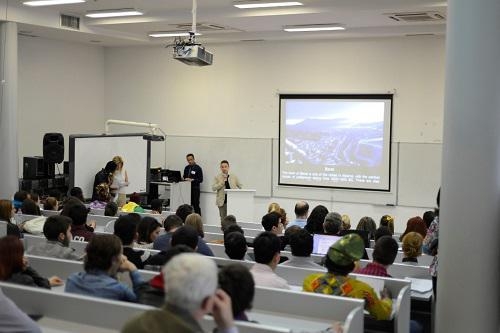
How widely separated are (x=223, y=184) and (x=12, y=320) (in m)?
9.31

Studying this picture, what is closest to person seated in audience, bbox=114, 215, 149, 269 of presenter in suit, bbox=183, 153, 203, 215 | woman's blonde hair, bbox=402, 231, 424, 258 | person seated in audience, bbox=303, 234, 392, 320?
person seated in audience, bbox=303, 234, 392, 320

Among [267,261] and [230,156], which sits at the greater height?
[230,156]

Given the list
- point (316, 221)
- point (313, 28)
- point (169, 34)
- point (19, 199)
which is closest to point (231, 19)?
point (313, 28)

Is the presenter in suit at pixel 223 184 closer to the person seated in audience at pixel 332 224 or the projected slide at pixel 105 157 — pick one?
the projected slide at pixel 105 157

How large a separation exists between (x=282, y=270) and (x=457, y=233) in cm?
119

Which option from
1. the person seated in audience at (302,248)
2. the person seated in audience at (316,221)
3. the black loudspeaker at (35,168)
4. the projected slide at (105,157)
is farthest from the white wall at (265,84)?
the person seated in audience at (302,248)

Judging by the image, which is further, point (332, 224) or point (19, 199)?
point (19, 199)

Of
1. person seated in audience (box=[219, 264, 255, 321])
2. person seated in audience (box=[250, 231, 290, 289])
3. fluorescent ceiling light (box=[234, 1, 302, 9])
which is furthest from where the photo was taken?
fluorescent ceiling light (box=[234, 1, 302, 9])

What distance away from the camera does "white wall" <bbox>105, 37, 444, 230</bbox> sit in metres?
11.1

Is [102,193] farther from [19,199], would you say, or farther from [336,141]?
[336,141]

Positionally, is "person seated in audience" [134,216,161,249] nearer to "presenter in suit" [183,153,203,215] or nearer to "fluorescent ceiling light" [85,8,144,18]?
"fluorescent ceiling light" [85,8,144,18]

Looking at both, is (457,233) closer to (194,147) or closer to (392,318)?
(392,318)

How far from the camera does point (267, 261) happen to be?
4031 millimetres

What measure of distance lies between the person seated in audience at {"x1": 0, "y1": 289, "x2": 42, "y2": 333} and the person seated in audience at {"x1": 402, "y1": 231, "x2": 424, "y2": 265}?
10.7 feet
